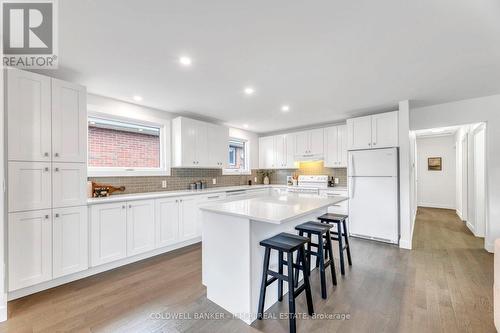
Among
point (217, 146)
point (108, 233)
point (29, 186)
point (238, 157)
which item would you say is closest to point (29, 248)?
point (29, 186)

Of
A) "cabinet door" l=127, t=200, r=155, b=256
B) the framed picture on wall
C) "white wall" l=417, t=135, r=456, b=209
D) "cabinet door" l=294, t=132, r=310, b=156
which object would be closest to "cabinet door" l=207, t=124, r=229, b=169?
"cabinet door" l=127, t=200, r=155, b=256

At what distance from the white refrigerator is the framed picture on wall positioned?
4.89 meters

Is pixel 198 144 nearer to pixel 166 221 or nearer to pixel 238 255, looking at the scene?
pixel 166 221

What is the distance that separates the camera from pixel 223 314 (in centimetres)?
199

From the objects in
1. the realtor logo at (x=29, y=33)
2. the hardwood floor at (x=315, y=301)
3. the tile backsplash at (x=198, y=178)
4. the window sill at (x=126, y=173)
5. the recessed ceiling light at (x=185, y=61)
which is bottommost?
the hardwood floor at (x=315, y=301)

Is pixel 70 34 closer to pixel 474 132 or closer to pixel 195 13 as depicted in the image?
pixel 195 13

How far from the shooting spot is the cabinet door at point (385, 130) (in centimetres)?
377

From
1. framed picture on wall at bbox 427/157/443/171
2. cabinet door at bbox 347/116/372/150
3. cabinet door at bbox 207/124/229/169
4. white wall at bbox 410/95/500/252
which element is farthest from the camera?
framed picture on wall at bbox 427/157/443/171

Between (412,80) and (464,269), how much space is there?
2.56 m

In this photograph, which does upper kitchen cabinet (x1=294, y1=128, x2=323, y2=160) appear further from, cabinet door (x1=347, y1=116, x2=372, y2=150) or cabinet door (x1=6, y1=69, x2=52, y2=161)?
cabinet door (x1=6, y1=69, x2=52, y2=161)

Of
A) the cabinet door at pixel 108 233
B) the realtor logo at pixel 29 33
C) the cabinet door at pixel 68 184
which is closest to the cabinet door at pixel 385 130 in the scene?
the cabinet door at pixel 108 233

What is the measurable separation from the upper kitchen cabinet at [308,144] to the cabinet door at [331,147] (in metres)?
0.13

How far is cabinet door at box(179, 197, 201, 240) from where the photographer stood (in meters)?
3.69

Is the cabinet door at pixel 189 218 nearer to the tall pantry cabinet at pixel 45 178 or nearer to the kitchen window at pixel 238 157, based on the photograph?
the tall pantry cabinet at pixel 45 178
